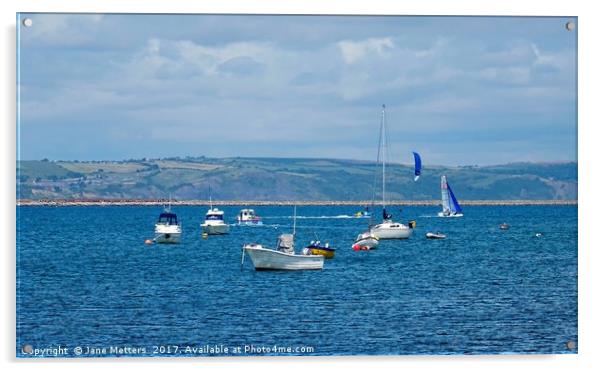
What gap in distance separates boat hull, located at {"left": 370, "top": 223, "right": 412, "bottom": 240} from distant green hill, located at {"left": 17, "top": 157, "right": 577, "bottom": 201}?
17057mm

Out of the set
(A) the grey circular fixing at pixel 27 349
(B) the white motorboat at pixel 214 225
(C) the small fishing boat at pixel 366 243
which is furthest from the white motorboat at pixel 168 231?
(A) the grey circular fixing at pixel 27 349

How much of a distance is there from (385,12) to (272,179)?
429 inches

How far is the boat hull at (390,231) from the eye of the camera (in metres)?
50.7

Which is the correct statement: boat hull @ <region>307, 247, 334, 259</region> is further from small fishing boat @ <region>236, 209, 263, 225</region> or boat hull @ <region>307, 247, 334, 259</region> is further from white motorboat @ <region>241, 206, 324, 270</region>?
small fishing boat @ <region>236, 209, 263, 225</region>

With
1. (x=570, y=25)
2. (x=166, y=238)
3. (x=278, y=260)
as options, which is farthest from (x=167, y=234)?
(x=570, y=25)

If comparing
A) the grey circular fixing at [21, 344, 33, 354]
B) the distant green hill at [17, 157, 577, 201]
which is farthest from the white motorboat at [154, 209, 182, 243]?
the grey circular fixing at [21, 344, 33, 354]

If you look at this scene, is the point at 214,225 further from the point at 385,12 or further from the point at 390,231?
the point at 385,12

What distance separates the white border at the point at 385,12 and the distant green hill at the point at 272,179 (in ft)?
1.61

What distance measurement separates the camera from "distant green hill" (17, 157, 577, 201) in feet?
58.0

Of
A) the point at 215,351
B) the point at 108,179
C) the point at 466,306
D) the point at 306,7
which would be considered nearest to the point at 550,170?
the point at 466,306

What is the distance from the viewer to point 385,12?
14.6 m

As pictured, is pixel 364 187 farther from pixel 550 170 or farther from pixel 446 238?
pixel 446 238

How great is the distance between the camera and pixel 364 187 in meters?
31.2

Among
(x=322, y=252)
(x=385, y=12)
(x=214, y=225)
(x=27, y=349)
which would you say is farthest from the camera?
(x=214, y=225)
